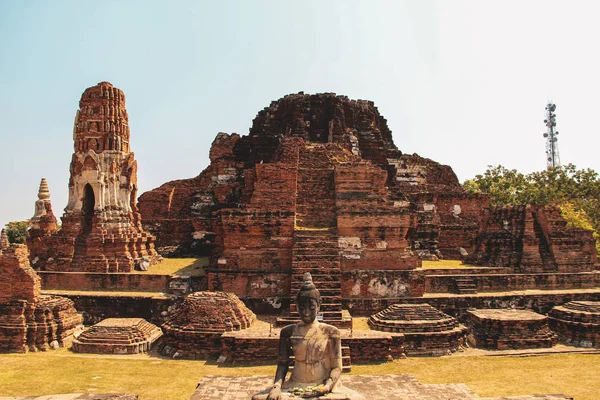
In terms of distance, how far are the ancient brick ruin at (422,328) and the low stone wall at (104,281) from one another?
6.91 meters

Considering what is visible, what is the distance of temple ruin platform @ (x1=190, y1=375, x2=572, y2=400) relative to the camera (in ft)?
26.6

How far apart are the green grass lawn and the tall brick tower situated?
21.2 ft

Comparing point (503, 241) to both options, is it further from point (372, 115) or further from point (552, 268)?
point (372, 115)

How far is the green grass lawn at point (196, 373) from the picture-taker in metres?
9.67

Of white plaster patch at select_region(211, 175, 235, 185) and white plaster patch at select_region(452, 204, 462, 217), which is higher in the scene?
white plaster patch at select_region(211, 175, 235, 185)

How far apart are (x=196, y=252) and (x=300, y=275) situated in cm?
986

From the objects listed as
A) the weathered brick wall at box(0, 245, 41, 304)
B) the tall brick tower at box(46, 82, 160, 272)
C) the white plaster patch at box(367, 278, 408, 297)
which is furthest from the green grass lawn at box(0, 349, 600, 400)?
the tall brick tower at box(46, 82, 160, 272)

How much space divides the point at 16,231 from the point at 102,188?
34349mm

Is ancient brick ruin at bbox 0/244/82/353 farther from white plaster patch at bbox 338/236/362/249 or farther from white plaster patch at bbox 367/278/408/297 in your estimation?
white plaster patch at bbox 367/278/408/297

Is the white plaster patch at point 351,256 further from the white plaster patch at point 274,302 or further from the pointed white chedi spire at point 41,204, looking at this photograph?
the pointed white chedi spire at point 41,204

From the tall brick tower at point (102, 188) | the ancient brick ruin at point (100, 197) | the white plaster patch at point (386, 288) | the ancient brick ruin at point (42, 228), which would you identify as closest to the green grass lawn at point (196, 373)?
the white plaster patch at point (386, 288)

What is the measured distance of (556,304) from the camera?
15.5 m

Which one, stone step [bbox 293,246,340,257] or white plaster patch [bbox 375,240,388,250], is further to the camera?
white plaster patch [bbox 375,240,388,250]

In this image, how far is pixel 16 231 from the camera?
47.8m
